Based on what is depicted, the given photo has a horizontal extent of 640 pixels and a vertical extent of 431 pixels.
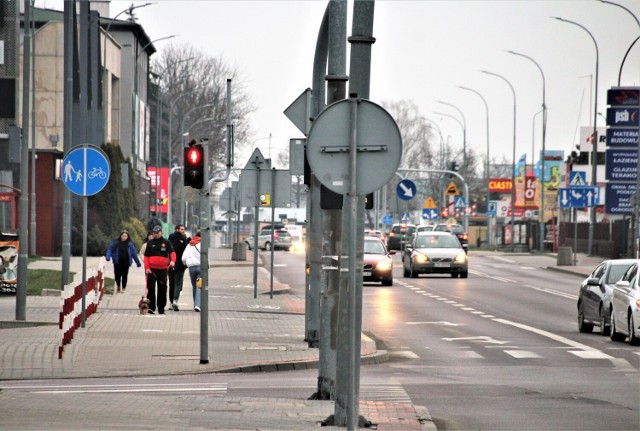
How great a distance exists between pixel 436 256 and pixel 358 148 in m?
39.7

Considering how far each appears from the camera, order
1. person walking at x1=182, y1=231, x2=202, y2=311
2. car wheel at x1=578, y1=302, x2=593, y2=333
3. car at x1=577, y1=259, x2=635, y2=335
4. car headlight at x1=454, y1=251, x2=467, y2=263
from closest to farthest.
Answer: car at x1=577, y1=259, x2=635, y2=335 → car wheel at x1=578, y1=302, x2=593, y2=333 → person walking at x1=182, y1=231, x2=202, y2=311 → car headlight at x1=454, y1=251, x2=467, y2=263

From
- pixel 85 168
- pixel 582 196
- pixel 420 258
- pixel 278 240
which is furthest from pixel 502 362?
pixel 278 240

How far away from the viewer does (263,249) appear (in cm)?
9788

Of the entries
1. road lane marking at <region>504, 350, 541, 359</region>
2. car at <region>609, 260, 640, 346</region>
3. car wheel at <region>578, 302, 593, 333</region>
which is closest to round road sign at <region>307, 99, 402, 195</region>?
road lane marking at <region>504, 350, 541, 359</region>

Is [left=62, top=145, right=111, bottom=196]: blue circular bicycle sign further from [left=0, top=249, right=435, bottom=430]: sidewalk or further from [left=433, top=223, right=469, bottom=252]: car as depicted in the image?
[left=433, top=223, right=469, bottom=252]: car

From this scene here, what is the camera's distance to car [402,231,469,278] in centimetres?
4969

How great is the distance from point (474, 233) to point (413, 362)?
3752 inches

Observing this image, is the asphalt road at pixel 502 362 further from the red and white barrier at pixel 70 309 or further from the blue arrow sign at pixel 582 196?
the blue arrow sign at pixel 582 196

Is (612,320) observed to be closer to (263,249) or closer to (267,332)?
(267,332)

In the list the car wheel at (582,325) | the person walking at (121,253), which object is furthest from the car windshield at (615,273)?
the person walking at (121,253)

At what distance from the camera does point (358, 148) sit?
10.3 meters

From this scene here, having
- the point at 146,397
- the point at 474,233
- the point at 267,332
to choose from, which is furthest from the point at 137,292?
the point at 474,233

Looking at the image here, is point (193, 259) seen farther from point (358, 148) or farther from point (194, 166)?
point (358, 148)

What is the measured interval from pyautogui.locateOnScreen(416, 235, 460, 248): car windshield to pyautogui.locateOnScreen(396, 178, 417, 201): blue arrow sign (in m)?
2.70
